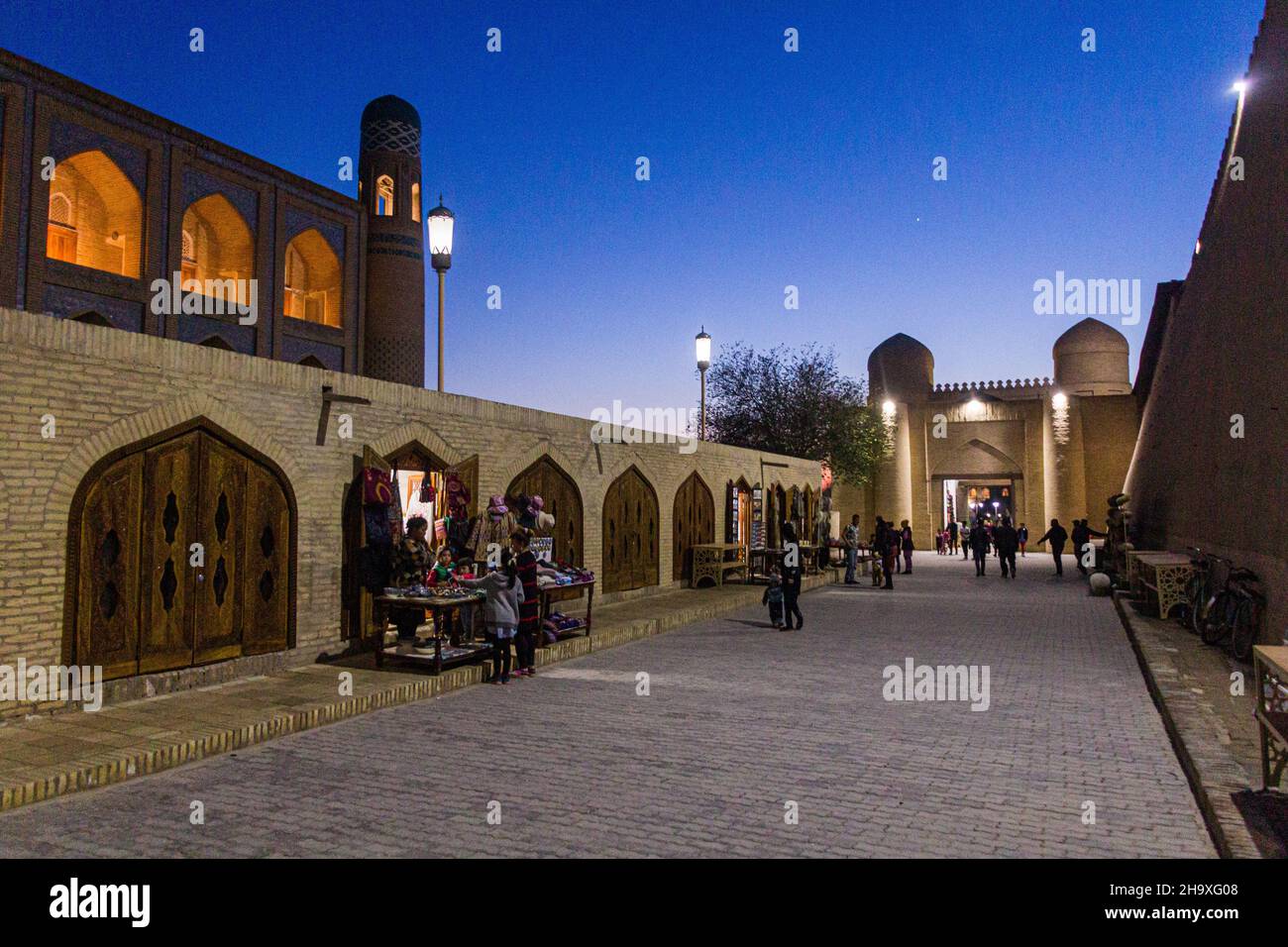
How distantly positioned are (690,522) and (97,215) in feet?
54.3

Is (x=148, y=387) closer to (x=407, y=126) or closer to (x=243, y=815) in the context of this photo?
(x=243, y=815)

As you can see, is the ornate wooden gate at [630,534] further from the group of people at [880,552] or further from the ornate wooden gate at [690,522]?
the group of people at [880,552]

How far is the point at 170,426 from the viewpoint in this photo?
6.89m

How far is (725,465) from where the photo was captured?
760 inches

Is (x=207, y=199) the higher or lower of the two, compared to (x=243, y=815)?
higher

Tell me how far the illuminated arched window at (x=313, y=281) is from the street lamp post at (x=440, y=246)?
1694 centimetres

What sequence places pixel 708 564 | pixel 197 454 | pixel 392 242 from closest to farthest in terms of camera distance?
pixel 197 454 → pixel 708 564 → pixel 392 242

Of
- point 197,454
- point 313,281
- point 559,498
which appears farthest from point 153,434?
point 313,281

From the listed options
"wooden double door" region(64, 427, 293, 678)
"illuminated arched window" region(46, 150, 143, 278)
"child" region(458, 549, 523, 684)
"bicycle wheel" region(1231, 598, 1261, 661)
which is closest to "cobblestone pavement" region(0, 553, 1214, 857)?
"child" region(458, 549, 523, 684)

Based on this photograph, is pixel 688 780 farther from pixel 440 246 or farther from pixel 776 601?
pixel 440 246

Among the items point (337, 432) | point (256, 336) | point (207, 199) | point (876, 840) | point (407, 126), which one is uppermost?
point (407, 126)

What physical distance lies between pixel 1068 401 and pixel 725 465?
29.1m

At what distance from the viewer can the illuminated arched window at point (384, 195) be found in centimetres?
2898
